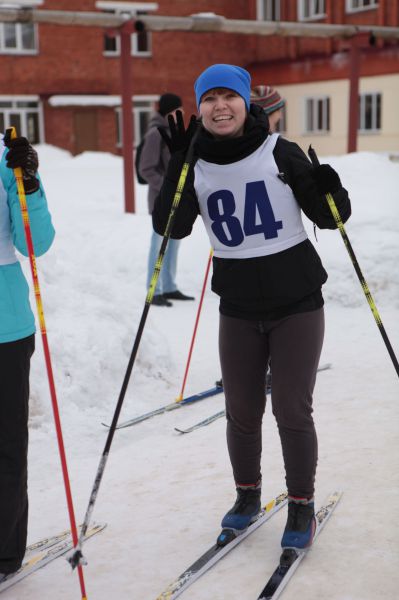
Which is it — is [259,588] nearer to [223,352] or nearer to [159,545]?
[159,545]

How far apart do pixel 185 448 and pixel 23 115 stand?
974 inches

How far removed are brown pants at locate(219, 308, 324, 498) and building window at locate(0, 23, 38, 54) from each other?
25860 millimetres

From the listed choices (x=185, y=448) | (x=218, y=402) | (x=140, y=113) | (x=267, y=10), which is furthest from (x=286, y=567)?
(x=267, y=10)

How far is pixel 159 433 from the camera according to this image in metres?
4.88

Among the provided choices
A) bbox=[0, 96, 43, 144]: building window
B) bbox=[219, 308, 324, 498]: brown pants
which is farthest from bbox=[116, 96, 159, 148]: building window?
bbox=[219, 308, 324, 498]: brown pants

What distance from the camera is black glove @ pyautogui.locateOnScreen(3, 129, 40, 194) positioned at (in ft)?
8.85

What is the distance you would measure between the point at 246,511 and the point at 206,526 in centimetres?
24

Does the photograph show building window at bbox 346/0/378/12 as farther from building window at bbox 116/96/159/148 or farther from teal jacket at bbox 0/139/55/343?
teal jacket at bbox 0/139/55/343

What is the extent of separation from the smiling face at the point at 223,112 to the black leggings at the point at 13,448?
1.05 metres

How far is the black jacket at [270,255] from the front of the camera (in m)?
2.98

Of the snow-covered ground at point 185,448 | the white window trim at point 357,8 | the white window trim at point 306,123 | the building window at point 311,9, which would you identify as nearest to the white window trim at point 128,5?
the building window at point 311,9

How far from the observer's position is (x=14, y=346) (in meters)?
2.88

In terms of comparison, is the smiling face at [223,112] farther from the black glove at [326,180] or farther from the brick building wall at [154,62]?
the brick building wall at [154,62]

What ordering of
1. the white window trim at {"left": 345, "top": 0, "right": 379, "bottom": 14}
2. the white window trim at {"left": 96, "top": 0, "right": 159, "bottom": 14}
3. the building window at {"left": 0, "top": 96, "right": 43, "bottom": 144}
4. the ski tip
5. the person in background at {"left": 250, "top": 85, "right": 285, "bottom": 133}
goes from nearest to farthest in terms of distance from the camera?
the ski tip, the person in background at {"left": 250, "top": 85, "right": 285, "bottom": 133}, the white window trim at {"left": 345, "top": 0, "right": 379, "bottom": 14}, the building window at {"left": 0, "top": 96, "right": 43, "bottom": 144}, the white window trim at {"left": 96, "top": 0, "right": 159, "bottom": 14}
